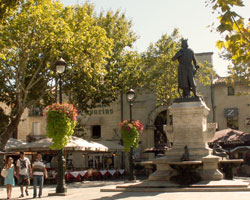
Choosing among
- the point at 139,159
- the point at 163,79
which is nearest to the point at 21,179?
the point at 163,79

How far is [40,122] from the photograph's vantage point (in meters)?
43.2

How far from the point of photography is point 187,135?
15.0 metres

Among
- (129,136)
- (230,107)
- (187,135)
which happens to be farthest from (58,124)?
(230,107)

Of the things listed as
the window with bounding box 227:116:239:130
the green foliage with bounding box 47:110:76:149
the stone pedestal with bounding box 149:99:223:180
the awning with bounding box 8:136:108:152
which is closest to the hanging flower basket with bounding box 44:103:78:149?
the green foliage with bounding box 47:110:76:149

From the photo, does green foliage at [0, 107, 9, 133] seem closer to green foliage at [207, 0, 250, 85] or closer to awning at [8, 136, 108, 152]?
awning at [8, 136, 108, 152]

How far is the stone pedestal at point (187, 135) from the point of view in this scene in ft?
47.6

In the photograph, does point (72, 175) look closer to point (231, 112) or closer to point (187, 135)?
point (187, 135)

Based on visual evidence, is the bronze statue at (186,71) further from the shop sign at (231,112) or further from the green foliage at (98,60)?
the shop sign at (231,112)

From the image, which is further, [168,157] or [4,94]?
[4,94]

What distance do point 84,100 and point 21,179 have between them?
16752 mm

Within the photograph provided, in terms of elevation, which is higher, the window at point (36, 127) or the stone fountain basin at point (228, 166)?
the window at point (36, 127)

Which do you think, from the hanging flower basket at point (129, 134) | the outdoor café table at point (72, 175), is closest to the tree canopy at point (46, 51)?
the outdoor café table at point (72, 175)

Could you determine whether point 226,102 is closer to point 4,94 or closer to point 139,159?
point 139,159

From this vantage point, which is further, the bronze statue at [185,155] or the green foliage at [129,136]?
the green foliage at [129,136]
